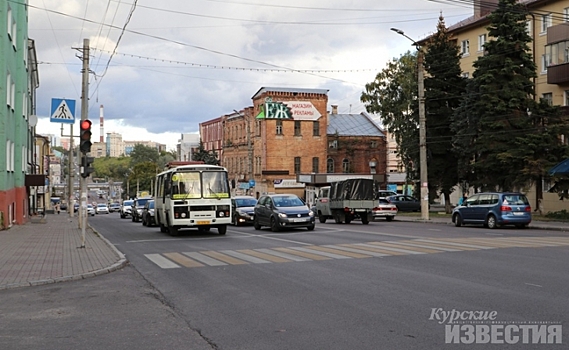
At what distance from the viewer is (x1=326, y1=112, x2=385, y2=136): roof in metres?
82.4

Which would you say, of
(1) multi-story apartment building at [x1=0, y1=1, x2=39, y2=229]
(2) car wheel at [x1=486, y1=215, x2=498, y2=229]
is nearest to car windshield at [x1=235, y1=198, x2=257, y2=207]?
(1) multi-story apartment building at [x1=0, y1=1, x2=39, y2=229]

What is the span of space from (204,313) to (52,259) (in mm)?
9056

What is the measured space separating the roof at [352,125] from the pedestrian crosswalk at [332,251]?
60.3 meters

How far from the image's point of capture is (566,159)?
3647cm

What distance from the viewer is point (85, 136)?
64.9 ft

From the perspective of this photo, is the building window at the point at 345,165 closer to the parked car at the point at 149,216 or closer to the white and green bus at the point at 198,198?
the parked car at the point at 149,216

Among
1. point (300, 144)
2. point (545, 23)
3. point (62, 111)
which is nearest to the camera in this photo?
point (62, 111)

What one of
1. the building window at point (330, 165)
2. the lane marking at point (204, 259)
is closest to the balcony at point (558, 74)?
the lane marking at point (204, 259)

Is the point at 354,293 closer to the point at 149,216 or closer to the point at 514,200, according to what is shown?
the point at 514,200

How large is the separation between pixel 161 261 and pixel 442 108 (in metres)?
37.3

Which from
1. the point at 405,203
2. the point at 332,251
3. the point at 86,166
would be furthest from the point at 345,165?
the point at 332,251

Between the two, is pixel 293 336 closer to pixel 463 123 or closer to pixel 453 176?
pixel 463 123

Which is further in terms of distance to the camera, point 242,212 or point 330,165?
point 330,165

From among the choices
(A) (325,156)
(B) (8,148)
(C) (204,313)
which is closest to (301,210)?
(B) (8,148)
